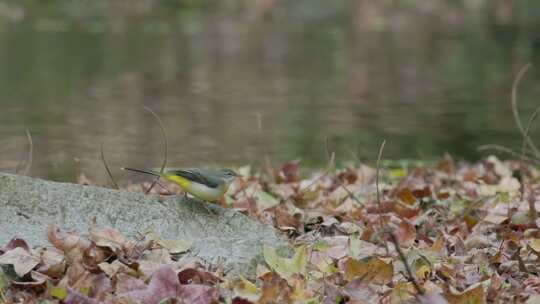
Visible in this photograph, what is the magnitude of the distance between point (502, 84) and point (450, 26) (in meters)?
7.35

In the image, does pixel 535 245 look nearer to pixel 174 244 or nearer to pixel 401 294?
pixel 401 294

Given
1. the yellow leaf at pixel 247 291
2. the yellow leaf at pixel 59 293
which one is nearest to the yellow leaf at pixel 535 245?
the yellow leaf at pixel 247 291

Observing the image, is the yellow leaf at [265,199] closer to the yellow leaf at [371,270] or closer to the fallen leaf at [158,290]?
the yellow leaf at [371,270]

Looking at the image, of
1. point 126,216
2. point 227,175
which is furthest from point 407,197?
point 126,216

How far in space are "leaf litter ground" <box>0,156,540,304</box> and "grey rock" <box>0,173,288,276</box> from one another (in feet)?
0.40

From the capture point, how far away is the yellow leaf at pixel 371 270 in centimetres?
282

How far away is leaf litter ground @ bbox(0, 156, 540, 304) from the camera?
2641 millimetres

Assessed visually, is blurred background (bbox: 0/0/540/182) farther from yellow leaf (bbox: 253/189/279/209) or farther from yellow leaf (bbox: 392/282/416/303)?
yellow leaf (bbox: 392/282/416/303)

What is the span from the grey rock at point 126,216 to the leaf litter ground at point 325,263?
0.40 feet

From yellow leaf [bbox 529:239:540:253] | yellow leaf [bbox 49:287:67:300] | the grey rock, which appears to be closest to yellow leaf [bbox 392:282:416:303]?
the grey rock

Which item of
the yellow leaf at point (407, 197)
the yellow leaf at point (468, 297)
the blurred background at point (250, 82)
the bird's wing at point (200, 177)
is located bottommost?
the blurred background at point (250, 82)

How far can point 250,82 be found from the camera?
11680 millimetres

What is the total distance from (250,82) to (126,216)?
8.50 m

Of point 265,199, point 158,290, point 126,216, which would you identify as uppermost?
point 158,290
